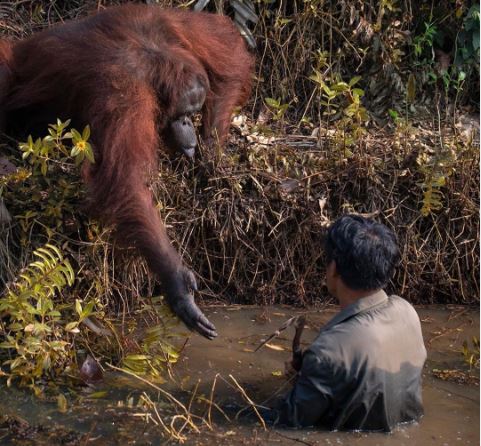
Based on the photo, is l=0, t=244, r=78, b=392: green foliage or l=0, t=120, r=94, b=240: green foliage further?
l=0, t=120, r=94, b=240: green foliage

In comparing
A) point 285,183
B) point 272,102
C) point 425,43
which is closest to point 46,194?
point 285,183

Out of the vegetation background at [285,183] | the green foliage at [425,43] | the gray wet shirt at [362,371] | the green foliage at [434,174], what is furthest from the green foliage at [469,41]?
the gray wet shirt at [362,371]

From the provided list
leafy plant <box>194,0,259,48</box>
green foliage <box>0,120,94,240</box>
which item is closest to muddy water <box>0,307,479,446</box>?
green foliage <box>0,120,94,240</box>

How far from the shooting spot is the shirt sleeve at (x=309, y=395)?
3422mm

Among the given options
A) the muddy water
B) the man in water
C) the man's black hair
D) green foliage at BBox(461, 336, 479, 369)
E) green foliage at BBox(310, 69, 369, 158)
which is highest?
green foliage at BBox(310, 69, 369, 158)

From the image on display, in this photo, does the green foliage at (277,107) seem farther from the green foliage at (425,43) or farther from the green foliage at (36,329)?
the green foliage at (36,329)

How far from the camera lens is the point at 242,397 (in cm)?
391

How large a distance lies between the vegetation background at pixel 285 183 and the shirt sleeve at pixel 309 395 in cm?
73

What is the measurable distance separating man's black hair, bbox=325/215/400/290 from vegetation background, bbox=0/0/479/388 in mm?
930

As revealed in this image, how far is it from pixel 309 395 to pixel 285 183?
1.72 m

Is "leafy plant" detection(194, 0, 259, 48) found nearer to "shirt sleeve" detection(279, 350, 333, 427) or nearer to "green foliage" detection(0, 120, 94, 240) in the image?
"green foliage" detection(0, 120, 94, 240)

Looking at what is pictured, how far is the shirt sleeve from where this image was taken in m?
3.42

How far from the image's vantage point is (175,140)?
4.70 metres

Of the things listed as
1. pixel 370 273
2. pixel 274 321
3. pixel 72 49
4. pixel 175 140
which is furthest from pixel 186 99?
pixel 370 273
